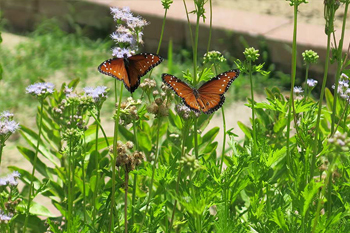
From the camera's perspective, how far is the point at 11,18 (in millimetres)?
5531

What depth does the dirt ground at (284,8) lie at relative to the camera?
494cm

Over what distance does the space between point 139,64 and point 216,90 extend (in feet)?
0.80

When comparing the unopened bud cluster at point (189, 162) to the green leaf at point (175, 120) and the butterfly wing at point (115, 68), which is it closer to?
the butterfly wing at point (115, 68)

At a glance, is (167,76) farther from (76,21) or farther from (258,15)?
(76,21)

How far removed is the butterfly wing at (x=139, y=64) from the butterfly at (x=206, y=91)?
81 millimetres

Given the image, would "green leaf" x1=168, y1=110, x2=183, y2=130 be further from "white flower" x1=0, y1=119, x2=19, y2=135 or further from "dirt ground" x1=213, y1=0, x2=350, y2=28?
"dirt ground" x1=213, y1=0, x2=350, y2=28

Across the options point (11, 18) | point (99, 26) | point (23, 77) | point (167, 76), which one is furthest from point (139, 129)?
point (11, 18)

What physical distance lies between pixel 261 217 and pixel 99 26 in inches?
143

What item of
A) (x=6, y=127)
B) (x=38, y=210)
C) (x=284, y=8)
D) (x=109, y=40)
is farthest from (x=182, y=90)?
(x=284, y=8)

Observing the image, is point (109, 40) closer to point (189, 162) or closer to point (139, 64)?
point (139, 64)

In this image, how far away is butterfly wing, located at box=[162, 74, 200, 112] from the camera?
1.76m

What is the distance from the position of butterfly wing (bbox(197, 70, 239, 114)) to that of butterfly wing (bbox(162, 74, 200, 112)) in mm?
43

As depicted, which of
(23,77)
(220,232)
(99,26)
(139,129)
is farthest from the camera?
(99,26)

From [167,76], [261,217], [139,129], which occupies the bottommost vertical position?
[261,217]
